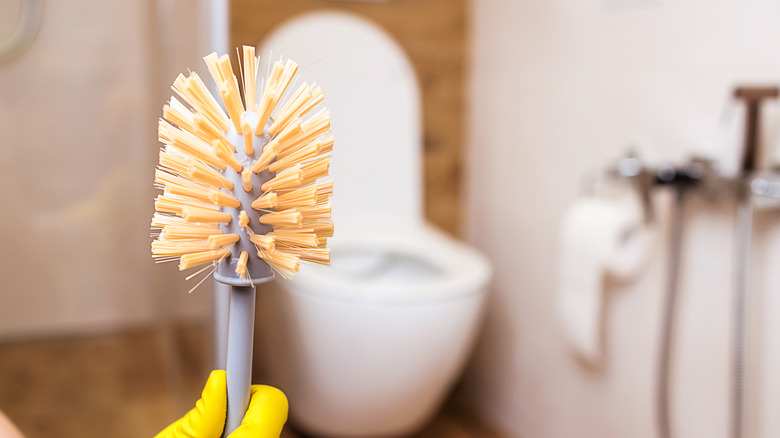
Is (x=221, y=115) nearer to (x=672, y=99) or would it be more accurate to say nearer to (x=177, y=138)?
(x=177, y=138)

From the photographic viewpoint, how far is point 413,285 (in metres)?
1.10

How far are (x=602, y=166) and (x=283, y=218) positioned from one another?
3.22 feet

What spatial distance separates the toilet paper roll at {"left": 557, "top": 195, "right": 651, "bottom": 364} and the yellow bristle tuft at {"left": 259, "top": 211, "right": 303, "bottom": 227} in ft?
2.66

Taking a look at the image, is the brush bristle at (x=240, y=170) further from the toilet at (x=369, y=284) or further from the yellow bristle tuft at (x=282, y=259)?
the toilet at (x=369, y=284)

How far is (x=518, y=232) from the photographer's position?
1469 millimetres

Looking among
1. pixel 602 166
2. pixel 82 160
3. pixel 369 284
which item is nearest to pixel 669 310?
pixel 602 166

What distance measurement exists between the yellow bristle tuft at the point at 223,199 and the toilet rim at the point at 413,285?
0.78m

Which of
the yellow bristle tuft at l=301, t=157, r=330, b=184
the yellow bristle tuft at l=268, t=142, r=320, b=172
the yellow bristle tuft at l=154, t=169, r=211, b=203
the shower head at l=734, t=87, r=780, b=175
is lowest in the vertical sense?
the yellow bristle tuft at l=154, t=169, r=211, b=203

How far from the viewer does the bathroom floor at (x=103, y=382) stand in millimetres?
1077

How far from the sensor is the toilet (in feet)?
3.64

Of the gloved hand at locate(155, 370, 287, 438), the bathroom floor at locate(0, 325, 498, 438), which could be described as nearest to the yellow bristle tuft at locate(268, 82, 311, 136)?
the gloved hand at locate(155, 370, 287, 438)

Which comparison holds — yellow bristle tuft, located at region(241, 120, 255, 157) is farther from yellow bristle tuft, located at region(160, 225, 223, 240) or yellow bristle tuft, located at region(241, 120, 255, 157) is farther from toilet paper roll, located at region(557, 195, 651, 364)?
toilet paper roll, located at region(557, 195, 651, 364)

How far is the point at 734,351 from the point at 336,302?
619 millimetres

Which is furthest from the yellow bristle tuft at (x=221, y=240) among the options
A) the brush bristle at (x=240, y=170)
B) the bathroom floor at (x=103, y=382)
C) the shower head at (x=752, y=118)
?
the bathroom floor at (x=103, y=382)
